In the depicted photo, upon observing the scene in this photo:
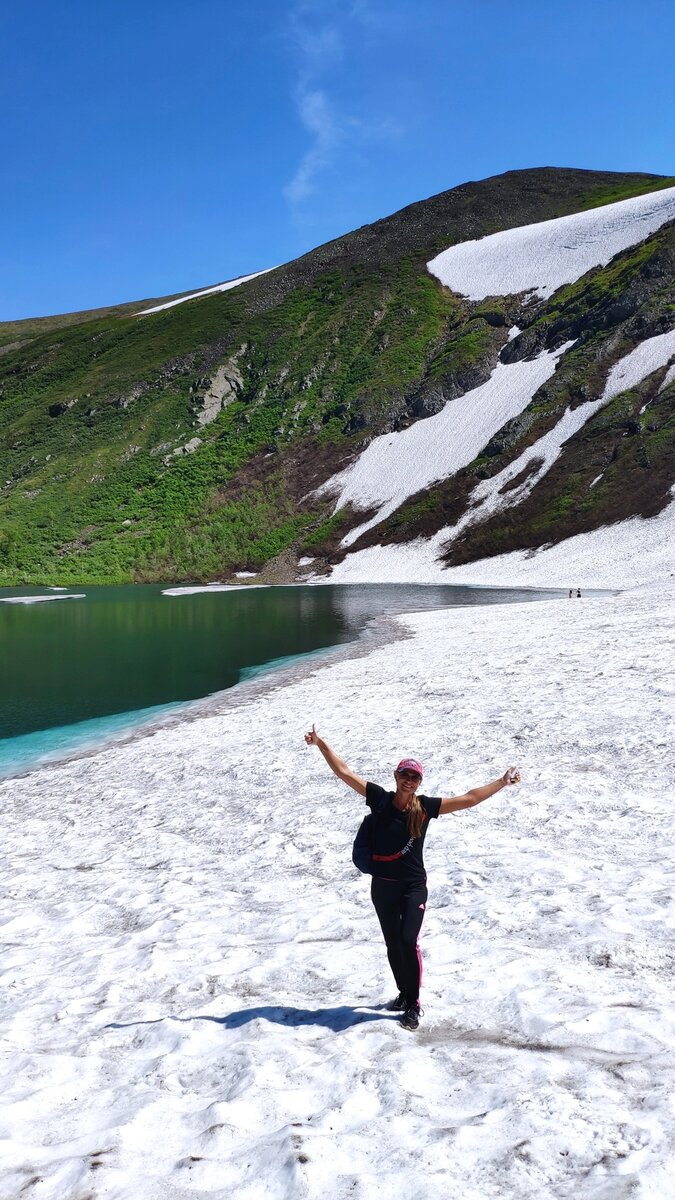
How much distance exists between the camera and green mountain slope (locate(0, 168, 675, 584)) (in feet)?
285

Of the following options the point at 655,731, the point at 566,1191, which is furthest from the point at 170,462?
the point at 566,1191

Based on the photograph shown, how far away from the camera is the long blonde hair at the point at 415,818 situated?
243 inches

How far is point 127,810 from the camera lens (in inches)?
560

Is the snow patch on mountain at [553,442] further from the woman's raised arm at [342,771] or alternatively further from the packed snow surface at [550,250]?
the woman's raised arm at [342,771]

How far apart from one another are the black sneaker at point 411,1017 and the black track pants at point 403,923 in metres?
Answer: 0.05

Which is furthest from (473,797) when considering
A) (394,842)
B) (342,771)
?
(342,771)

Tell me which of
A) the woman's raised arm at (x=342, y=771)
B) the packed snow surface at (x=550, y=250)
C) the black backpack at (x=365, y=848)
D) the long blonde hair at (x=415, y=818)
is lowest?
the black backpack at (x=365, y=848)

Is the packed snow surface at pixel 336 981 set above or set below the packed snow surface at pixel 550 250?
below

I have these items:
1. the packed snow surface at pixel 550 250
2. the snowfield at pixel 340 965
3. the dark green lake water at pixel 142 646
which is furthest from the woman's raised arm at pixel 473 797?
the packed snow surface at pixel 550 250

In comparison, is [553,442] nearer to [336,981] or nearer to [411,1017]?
[336,981]

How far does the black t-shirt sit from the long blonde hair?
35 mm

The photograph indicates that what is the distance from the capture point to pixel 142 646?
38344mm

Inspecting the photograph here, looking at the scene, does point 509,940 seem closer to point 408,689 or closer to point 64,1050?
point 64,1050

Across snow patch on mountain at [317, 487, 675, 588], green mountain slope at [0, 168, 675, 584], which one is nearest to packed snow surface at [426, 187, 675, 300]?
green mountain slope at [0, 168, 675, 584]
